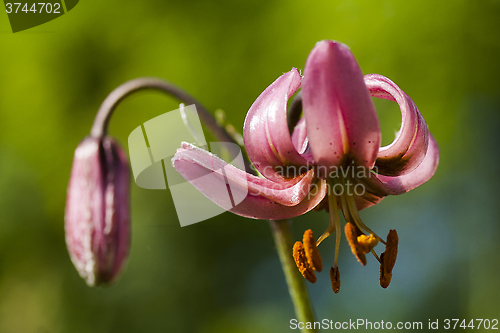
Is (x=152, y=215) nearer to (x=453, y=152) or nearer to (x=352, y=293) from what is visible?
(x=352, y=293)

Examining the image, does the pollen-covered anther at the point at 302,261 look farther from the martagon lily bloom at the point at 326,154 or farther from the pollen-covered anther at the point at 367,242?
the pollen-covered anther at the point at 367,242

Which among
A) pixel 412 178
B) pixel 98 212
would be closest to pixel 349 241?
pixel 412 178

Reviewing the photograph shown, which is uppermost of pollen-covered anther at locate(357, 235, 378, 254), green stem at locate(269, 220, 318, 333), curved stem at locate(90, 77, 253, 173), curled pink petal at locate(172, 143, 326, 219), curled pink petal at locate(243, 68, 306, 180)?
curved stem at locate(90, 77, 253, 173)

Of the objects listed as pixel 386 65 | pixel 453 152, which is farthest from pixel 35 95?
pixel 453 152

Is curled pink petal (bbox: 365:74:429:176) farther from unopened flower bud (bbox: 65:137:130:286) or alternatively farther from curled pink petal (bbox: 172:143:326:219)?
unopened flower bud (bbox: 65:137:130:286)

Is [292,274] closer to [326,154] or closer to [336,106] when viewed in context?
[326,154]

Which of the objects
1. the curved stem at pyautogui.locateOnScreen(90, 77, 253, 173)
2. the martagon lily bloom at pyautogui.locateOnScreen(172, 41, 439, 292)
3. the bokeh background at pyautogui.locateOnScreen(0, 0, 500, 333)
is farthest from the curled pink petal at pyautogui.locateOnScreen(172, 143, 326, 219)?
the bokeh background at pyautogui.locateOnScreen(0, 0, 500, 333)

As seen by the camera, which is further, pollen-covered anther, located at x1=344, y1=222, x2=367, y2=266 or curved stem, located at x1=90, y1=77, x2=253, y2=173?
curved stem, located at x1=90, y1=77, x2=253, y2=173
